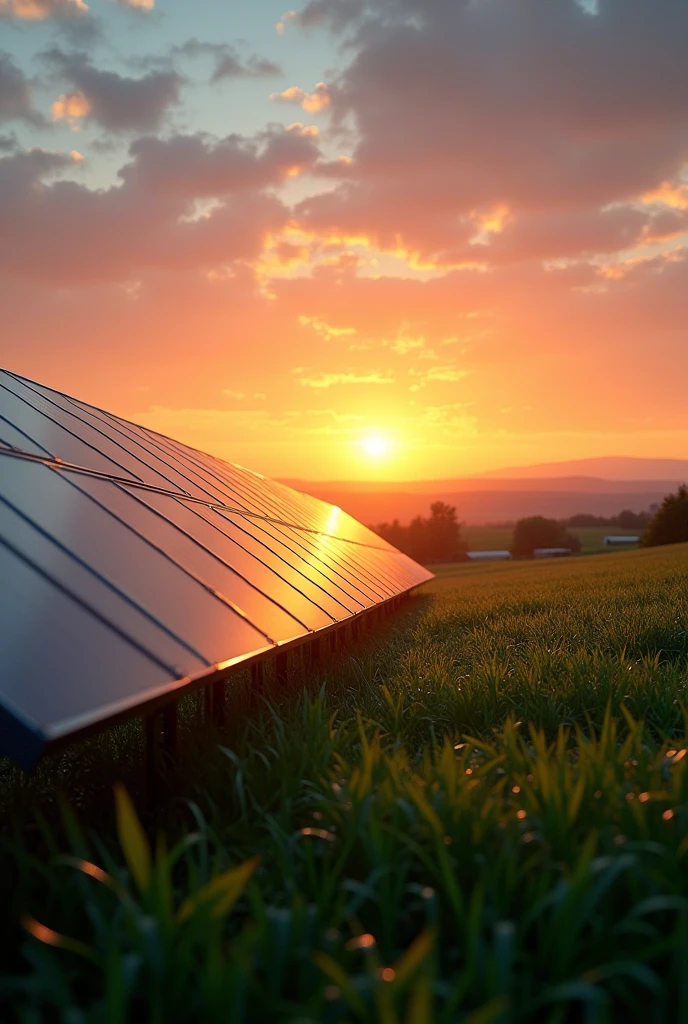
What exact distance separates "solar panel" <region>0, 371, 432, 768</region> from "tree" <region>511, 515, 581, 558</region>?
116800 millimetres

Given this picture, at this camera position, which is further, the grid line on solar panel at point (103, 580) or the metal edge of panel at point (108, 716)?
the grid line on solar panel at point (103, 580)

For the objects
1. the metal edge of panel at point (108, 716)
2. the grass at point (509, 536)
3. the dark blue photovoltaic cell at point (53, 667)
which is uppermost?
the dark blue photovoltaic cell at point (53, 667)

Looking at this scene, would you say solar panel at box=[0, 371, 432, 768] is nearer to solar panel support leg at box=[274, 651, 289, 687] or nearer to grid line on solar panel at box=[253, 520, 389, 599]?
solar panel support leg at box=[274, 651, 289, 687]

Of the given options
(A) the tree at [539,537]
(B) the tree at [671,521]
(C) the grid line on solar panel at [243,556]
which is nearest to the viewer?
(C) the grid line on solar panel at [243,556]

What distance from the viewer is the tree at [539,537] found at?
125 metres

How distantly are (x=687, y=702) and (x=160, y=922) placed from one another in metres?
5.21

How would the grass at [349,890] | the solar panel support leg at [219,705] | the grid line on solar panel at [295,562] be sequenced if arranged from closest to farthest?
the grass at [349,890] → the solar panel support leg at [219,705] → the grid line on solar panel at [295,562]

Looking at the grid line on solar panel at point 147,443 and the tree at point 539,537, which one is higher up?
the grid line on solar panel at point 147,443

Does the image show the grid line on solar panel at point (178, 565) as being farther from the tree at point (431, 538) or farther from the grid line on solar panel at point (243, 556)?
the tree at point (431, 538)

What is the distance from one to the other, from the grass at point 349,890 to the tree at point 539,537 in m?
122

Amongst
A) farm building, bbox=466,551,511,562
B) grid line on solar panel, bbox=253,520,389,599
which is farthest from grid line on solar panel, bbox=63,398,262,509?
farm building, bbox=466,551,511,562

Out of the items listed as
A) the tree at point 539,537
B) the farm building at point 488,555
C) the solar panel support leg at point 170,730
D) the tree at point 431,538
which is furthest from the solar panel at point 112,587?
the tree at point 539,537

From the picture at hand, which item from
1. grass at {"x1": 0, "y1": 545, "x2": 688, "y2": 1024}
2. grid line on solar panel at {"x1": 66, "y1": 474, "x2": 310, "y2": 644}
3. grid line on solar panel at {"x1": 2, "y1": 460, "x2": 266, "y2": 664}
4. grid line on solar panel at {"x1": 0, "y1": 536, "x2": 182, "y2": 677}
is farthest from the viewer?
grid line on solar panel at {"x1": 66, "y1": 474, "x2": 310, "y2": 644}

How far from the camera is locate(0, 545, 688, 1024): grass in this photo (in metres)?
2.85
